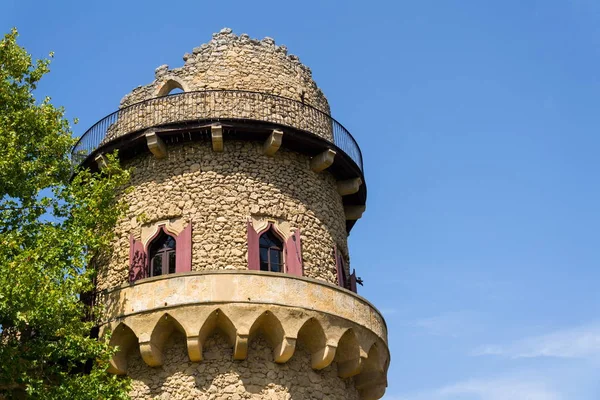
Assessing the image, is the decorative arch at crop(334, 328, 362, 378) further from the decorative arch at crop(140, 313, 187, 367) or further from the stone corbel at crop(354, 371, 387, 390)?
the decorative arch at crop(140, 313, 187, 367)

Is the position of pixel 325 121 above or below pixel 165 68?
below

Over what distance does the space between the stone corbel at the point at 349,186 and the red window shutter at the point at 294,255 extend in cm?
320

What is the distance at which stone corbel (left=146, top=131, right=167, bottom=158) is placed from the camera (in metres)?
23.6

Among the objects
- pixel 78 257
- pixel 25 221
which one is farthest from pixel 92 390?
pixel 25 221

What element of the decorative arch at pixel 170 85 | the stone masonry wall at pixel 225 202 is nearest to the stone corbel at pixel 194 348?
the stone masonry wall at pixel 225 202

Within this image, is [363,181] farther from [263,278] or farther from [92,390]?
[92,390]

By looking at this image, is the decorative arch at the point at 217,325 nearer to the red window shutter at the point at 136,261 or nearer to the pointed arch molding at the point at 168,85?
the red window shutter at the point at 136,261

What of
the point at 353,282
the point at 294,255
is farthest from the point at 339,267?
the point at 294,255

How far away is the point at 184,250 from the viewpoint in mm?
22219

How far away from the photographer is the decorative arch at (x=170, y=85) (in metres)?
25.8

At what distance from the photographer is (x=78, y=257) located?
66.5 feet

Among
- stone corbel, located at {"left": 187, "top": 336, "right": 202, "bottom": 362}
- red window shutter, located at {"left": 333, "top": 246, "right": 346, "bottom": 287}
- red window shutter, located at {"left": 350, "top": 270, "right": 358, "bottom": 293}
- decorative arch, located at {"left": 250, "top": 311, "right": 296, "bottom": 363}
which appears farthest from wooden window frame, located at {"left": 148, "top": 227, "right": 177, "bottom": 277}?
red window shutter, located at {"left": 350, "top": 270, "right": 358, "bottom": 293}

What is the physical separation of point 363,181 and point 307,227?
3.73 meters

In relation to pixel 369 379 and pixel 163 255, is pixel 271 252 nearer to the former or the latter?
pixel 163 255
